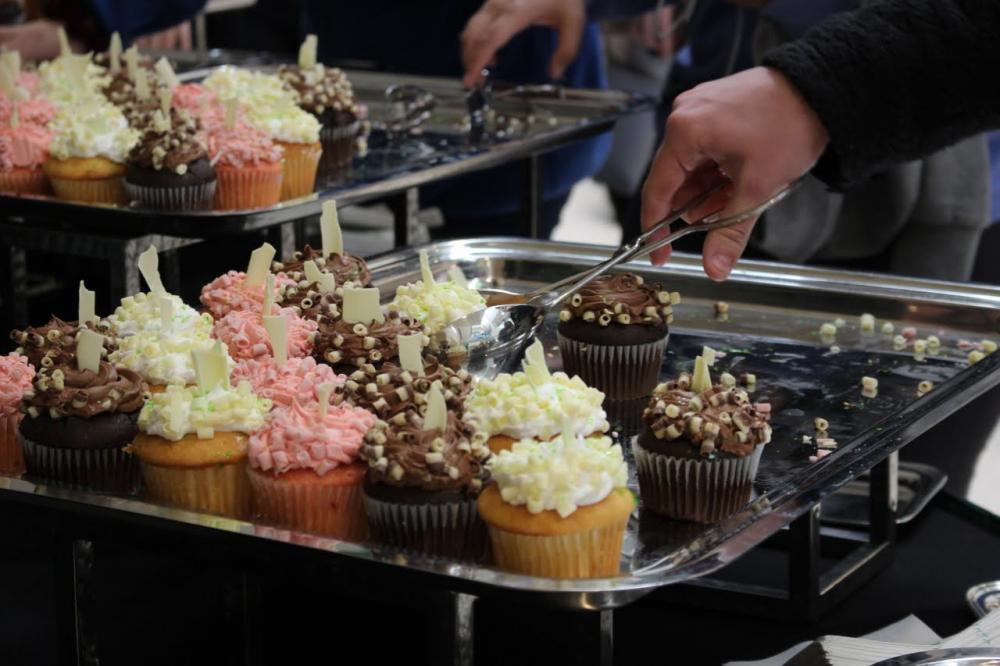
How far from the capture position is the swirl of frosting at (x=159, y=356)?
1.91 meters

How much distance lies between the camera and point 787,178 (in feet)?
5.94

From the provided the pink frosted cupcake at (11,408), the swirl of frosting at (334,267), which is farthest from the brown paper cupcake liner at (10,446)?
the swirl of frosting at (334,267)

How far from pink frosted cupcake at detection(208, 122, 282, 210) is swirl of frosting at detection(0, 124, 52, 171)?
31 cm

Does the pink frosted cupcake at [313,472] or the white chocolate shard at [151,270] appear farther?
the white chocolate shard at [151,270]

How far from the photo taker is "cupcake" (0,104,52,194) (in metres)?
2.80

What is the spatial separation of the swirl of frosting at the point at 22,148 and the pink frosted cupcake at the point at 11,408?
3.38ft

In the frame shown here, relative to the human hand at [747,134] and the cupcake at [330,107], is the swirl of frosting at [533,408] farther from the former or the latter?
the cupcake at [330,107]

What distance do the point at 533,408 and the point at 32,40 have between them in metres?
2.56

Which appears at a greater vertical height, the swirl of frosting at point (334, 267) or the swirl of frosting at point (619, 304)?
the swirl of frosting at point (334, 267)

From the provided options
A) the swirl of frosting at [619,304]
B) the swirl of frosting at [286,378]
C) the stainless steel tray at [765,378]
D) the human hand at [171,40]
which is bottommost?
the stainless steel tray at [765,378]

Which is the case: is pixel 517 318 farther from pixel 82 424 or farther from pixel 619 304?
pixel 82 424

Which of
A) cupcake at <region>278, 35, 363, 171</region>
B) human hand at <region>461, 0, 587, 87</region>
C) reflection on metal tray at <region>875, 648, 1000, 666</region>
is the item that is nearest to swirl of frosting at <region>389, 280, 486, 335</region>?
reflection on metal tray at <region>875, 648, 1000, 666</region>

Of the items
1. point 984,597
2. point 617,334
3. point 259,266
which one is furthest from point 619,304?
point 984,597

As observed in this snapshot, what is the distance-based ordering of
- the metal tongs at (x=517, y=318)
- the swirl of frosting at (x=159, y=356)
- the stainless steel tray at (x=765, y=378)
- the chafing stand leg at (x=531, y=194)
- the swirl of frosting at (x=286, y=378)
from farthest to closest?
the chafing stand leg at (x=531, y=194)
the metal tongs at (x=517, y=318)
the swirl of frosting at (x=159, y=356)
the swirl of frosting at (x=286, y=378)
the stainless steel tray at (x=765, y=378)
